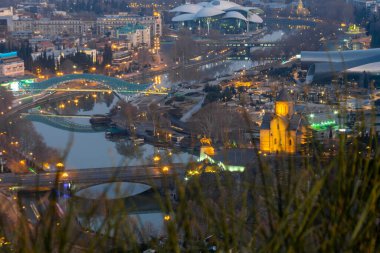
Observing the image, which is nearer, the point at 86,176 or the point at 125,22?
the point at 86,176

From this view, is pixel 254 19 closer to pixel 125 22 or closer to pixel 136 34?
pixel 125 22

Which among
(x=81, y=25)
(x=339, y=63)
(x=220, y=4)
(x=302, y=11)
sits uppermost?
(x=220, y=4)

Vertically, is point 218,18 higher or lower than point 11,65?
higher

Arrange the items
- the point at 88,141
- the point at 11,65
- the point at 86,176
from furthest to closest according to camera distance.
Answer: the point at 11,65 → the point at 88,141 → the point at 86,176

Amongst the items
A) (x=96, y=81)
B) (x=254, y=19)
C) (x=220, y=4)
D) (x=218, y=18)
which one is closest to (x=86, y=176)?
(x=96, y=81)

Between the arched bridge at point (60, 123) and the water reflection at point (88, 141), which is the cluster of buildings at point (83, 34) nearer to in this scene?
the water reflection at point (88, 141)

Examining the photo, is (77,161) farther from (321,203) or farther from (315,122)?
(321,203)

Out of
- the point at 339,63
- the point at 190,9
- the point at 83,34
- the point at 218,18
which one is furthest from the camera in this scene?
the point at 190,9
